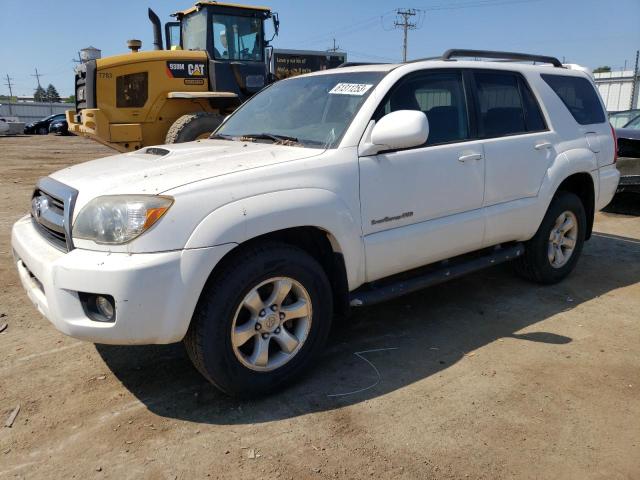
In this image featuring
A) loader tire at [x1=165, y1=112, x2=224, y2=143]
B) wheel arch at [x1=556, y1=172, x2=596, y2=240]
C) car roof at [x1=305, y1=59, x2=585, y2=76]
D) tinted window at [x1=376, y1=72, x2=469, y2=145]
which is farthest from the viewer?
loader tire at [x1=165, y1=112, x2=224, y2=143]

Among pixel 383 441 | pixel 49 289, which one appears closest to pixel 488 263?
pixel 383 441

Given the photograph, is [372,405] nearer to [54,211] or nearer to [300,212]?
[300,212]

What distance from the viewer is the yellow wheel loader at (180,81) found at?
892 centimetres

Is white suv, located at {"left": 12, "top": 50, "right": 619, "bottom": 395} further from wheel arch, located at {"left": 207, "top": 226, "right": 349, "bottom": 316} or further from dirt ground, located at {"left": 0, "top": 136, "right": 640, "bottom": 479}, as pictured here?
dirt ground, located at {"left": 0, "top": 136, "right": 640, "bottom": 479}

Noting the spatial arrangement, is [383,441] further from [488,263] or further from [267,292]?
[488,263]

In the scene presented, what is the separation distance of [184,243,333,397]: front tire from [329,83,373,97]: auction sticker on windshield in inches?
46.5

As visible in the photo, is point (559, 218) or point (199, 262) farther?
point (559, 218)

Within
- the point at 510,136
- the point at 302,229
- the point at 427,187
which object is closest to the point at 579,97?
the point at 510,136

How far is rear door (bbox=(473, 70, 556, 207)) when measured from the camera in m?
3.99

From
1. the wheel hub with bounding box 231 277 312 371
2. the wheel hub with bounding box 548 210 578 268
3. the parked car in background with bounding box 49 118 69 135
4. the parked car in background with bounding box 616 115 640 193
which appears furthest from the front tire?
the parked car in background with bounding box 49 118 69 135

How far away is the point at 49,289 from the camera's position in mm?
2650

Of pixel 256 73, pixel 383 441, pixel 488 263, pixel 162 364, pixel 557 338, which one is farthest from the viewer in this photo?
pixel 256 73

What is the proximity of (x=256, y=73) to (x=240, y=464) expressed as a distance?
8.47 m

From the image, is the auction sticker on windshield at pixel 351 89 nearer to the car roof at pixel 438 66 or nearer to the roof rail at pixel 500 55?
the car roof at pixel 438 66
